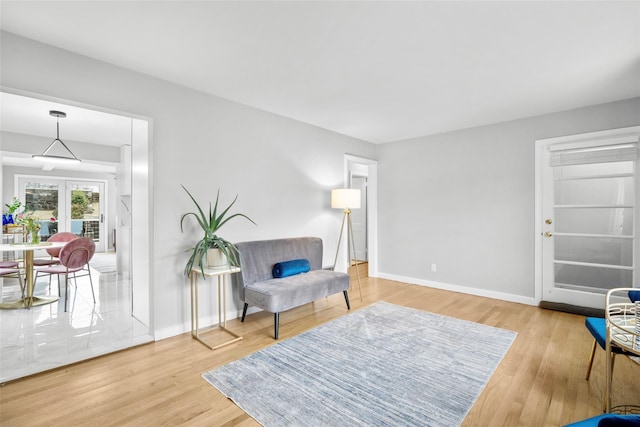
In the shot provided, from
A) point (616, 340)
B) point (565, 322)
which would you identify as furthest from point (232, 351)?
point (565, 322)

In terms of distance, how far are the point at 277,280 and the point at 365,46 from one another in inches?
102

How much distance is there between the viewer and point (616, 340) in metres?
1.69

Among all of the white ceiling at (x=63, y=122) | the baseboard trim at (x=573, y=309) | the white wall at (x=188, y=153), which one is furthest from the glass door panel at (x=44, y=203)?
the baseboard trim at (x=573, y=309)

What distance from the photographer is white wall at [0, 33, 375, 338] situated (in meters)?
2.42

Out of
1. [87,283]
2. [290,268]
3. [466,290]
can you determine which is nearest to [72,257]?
[87,283]

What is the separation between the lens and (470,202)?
4625 millimetres

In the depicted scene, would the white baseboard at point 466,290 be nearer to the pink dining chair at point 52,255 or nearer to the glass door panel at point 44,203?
the pink dining chair at point 52,255

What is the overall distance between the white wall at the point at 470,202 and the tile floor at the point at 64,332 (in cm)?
418

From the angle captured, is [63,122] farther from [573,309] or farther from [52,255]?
[573,309]

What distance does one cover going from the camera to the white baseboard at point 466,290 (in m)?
4.14

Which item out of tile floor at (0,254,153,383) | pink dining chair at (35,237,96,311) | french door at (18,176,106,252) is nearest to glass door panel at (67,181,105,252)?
french door at (18,176,106,252)

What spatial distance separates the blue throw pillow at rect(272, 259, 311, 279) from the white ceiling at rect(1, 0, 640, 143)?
1.98 metres

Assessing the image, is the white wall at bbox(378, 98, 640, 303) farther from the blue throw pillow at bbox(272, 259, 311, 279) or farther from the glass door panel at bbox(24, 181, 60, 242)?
the glass door panel at bbox(24, 181, 60, 242)

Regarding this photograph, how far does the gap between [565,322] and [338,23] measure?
13.1ft
